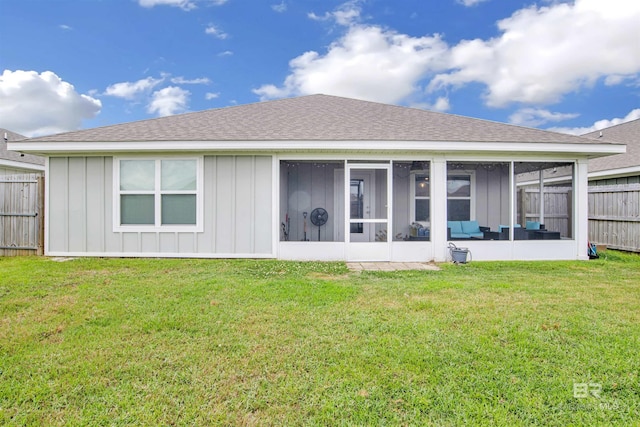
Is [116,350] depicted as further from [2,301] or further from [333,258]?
[333,258]

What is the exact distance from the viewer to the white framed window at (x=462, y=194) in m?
9.25

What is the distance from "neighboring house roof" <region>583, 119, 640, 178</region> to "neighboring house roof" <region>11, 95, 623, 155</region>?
3.80m

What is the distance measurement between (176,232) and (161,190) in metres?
0.99

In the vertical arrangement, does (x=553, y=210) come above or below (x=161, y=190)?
below

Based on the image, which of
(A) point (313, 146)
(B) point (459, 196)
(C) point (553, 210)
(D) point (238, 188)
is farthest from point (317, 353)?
(C) point (553, 210)

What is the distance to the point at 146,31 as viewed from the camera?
1109cm

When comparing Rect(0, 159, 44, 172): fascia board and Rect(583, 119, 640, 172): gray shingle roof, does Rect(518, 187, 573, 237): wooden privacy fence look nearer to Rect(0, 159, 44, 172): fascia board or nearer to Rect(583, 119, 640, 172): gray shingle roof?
Rect(583, 119, 640, 172): gray shingle roof

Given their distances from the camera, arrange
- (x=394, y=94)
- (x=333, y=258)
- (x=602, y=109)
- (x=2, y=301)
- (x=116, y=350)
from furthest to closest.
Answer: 1. (x=394, y=94)
2. (x=602, y=109)
3. (x=333, y=258)
4. (x=2, y=301)
5. (x=116, y=350)

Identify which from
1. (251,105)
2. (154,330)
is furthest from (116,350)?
(251,105)

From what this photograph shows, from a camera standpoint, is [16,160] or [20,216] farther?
[16,160]

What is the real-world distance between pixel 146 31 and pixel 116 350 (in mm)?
11767

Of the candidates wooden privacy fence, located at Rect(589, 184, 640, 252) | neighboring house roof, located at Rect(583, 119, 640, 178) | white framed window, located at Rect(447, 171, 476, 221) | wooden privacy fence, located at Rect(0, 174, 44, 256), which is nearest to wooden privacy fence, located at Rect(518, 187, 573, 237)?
wooden privacy fence, located at Rect(589, 184, 640, 252)

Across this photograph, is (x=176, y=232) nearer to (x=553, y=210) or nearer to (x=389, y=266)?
(x=389, y=266)

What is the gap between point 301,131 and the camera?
293 inches
